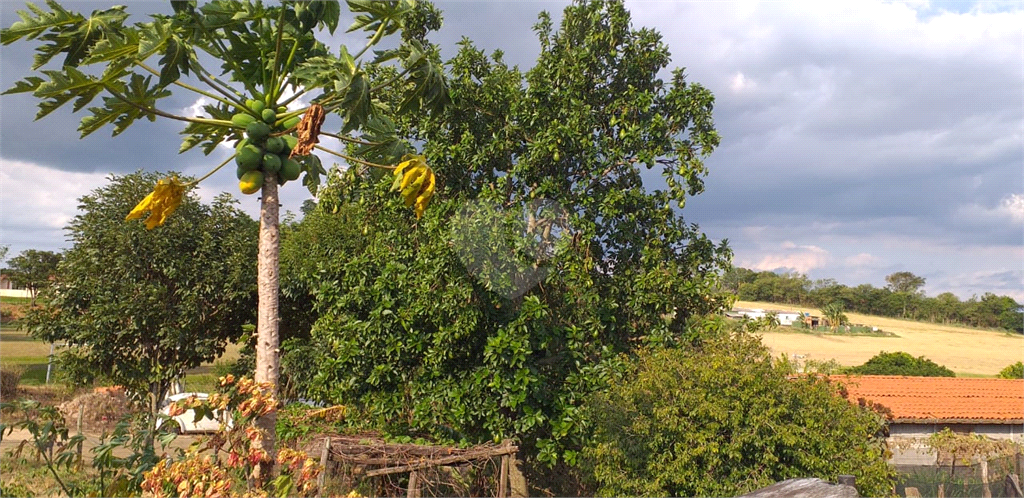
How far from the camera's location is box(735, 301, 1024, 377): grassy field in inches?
1857

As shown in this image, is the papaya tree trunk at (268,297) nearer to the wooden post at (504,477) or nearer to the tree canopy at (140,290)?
the wooden post at (504,477)

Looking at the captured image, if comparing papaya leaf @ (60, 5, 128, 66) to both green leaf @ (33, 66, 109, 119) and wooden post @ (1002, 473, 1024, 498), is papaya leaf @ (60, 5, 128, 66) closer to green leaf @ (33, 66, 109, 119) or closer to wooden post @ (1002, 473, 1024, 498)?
green leaf @ (33, 66, 109, 119)

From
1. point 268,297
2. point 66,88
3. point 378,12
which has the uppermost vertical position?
point 378,12

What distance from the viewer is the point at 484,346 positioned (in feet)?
35.0

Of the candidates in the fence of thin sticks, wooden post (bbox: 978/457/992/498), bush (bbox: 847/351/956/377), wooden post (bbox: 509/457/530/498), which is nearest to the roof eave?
wooden post (bbox: 978/457/992/498)

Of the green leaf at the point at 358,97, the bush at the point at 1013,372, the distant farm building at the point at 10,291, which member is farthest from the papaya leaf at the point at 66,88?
the distant farm building at the point at 10,291

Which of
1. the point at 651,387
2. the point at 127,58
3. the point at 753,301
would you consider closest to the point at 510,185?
the point at 651,387

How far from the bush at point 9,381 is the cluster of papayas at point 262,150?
934 inches

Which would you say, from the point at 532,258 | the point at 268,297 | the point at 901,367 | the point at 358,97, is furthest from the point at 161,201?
the point at 901,367

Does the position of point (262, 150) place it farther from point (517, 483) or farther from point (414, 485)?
point (517, 483)

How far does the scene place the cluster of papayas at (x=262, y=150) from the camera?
17.3ft

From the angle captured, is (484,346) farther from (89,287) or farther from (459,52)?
(89,287)

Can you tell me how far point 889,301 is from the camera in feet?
286

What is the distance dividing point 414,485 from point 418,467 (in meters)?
0.31
